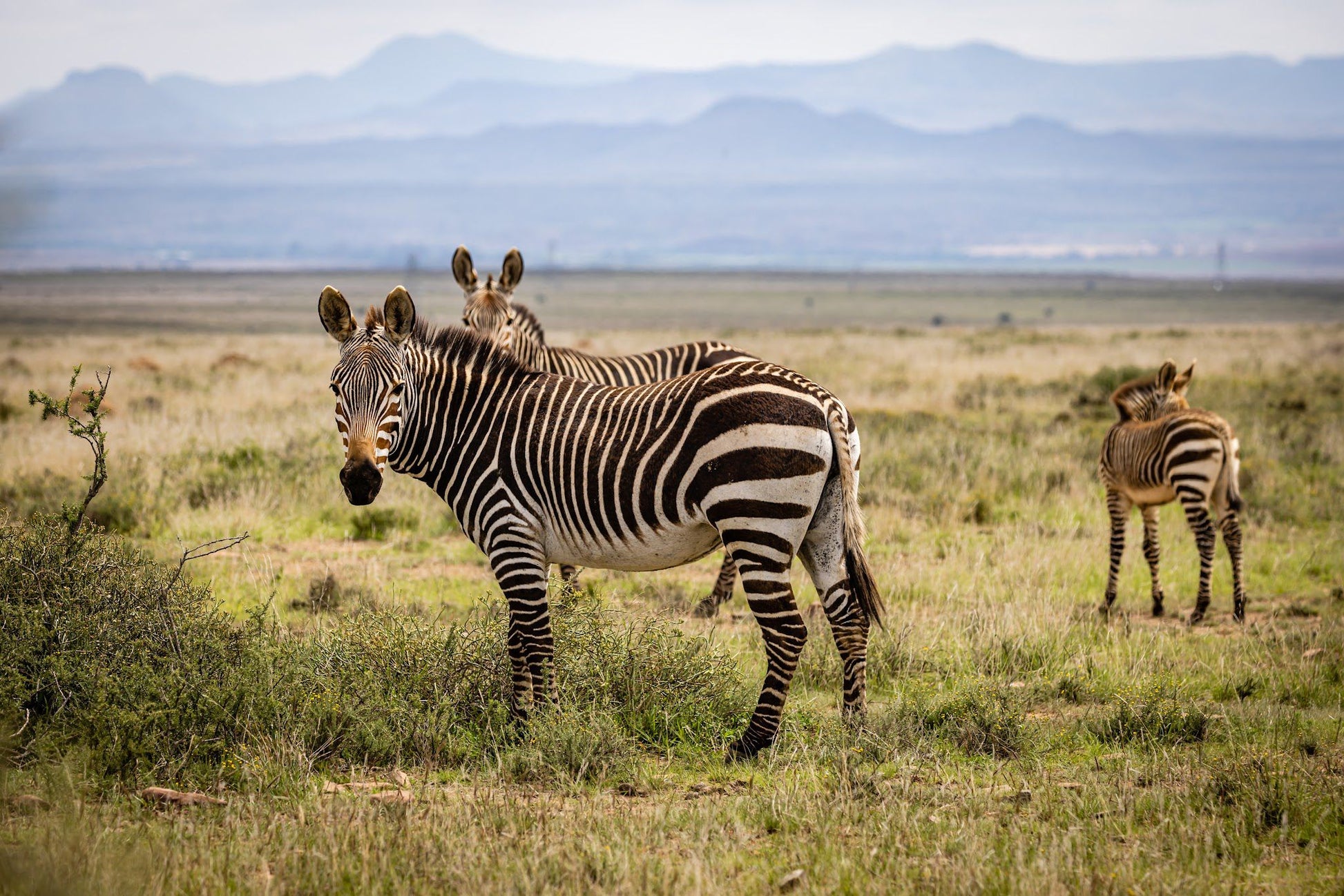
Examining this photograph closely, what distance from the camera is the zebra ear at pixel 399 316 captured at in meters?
6.55

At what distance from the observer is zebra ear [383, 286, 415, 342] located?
6.55m

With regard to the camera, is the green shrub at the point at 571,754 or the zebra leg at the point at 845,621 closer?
the green shrub at the point at 571,754

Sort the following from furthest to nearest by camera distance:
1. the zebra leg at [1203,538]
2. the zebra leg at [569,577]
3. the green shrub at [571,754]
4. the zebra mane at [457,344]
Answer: the zebra leg at [1203,538]
the zebra leg at [569,577]
the zebra mane at [457,344]
the green shrub at [571,754]

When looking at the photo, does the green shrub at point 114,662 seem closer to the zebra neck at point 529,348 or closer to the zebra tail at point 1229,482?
the zebra neck at point 529,348

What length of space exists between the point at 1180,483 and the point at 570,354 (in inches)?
222

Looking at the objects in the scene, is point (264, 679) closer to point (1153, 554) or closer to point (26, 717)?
point (26, 717)

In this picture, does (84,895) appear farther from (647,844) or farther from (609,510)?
(609,510)

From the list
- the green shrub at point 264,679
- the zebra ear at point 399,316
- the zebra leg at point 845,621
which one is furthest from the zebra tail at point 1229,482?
the zebra ear at point 399,316

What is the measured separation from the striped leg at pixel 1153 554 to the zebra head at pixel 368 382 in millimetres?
6842

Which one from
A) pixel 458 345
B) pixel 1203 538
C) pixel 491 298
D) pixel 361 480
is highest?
pixel 491 298

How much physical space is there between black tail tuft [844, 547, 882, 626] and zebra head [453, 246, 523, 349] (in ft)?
16.8

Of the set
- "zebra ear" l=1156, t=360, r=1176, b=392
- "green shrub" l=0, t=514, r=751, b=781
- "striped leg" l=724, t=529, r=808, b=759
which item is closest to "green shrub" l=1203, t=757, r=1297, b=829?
"striped leg" l=724, t=529, r=808, b=759

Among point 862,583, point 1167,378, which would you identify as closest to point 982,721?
point 862,583

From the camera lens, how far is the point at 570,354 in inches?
432
